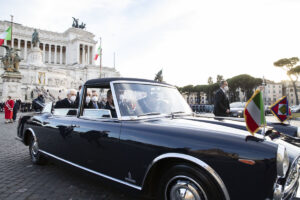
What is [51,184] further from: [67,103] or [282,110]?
[282,110]

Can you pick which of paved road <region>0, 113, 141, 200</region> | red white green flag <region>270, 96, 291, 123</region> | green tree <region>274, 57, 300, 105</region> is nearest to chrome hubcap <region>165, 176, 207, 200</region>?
paved road <region>0, 113, 141, 200</region>

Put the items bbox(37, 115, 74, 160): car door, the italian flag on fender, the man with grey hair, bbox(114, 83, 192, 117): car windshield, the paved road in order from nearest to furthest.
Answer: the italian flag on fender, bbox(114, 83, 192, 117): car windshield, the paved road, bbox(37, 115, 74, 160): car door, the man with grey hair

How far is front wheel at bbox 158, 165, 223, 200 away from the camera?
1.81 metres

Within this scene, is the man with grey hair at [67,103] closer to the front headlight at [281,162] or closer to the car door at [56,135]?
the car door at [56,135]

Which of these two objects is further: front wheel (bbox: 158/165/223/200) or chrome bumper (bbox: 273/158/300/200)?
front wheel (bbox: 158/165/223/200)

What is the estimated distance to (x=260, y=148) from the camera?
66.7 inches

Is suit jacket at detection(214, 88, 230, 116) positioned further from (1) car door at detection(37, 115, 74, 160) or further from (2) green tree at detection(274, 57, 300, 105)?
(2) green tree at detection(274, 57, 300, 105)

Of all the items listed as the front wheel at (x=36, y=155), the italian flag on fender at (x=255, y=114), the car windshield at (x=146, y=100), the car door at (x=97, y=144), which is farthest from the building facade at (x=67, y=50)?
the italian flag on fender at (x=255, y=114)

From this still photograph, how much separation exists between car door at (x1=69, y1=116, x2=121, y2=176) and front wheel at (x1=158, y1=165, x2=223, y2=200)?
0.69m

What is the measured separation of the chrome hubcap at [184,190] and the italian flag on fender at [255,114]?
0.77 meters

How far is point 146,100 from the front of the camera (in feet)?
9.89

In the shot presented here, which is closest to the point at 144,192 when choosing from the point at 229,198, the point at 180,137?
the point at 180,137

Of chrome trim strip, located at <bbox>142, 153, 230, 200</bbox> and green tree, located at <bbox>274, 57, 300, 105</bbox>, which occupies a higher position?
green tree, located at <bbox>274, 57, 300, 105</bbox>

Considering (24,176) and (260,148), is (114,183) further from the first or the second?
(24,176)
